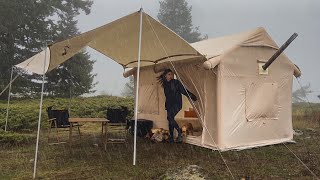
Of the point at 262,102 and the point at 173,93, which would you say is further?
the point at 173,93

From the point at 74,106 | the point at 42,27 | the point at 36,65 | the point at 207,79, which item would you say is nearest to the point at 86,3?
the point at 42,27

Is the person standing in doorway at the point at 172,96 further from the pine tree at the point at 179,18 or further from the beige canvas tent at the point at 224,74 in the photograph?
the pine tree at the point at 179,18

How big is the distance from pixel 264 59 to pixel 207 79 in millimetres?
1560

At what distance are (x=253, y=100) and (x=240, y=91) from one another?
44 cm

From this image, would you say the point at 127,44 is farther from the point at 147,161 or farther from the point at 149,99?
the point at 147,161

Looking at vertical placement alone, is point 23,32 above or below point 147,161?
above

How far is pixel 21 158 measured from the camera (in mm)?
6363

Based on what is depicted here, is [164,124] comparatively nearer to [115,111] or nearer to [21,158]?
[115,111]

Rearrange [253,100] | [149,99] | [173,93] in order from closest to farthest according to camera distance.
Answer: [253,100] < [173,93] < [149,99]

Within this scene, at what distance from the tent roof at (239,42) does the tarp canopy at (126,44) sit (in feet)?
1.52

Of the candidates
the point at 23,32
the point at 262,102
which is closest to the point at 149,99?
the point at 262,102

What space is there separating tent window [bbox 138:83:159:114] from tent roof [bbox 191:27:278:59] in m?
2.11

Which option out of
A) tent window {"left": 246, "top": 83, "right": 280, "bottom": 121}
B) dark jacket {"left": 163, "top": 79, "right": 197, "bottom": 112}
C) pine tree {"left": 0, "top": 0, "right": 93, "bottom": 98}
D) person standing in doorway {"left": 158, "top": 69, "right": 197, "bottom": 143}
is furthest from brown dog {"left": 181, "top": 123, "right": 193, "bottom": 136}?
pine tree {"left": 0, "top": 0, "right": 93, "bottom": 98}

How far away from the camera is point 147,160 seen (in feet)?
20.1
